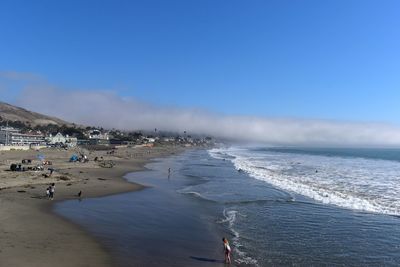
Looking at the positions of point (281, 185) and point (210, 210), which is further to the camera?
point (281, 185)

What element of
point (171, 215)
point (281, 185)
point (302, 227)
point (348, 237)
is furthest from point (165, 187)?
point (348, 237)

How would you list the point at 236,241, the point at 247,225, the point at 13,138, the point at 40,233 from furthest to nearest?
1. the point at 13,138
2. the point at 247,225
3. the point at 236,241
4. the point at 40,233

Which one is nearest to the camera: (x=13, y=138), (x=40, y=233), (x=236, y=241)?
(x=40, y=233)

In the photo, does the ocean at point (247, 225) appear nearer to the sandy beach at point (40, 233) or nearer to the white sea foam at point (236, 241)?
the white sea foam at point (236, 241)

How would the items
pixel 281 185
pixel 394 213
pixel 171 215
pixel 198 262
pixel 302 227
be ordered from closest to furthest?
pixel 198 262, pixel 302 227, pixel 171 215, pixel 394 213, pixel 281 185

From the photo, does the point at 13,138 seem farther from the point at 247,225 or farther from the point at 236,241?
the point at 236,241

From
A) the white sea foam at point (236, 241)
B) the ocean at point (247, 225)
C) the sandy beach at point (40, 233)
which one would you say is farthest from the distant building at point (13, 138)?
the white sea foam at point (236, 241)

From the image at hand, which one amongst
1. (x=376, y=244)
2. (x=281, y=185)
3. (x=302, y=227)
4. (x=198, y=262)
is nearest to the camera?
(x=198, y=262)

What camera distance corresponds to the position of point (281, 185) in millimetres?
50500

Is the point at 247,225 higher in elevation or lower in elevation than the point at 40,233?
higher

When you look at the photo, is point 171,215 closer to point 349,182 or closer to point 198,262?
point 198,262

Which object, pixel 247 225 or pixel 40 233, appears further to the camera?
pixel 247 225

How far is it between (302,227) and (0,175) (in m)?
33.8

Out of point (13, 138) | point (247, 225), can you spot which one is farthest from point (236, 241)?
point (13, 138)
